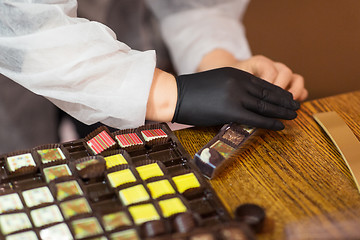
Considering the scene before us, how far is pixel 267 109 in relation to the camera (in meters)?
0.92

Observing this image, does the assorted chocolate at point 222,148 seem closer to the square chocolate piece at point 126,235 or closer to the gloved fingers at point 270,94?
the gloved fingers at point 270,94

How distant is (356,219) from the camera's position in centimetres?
66

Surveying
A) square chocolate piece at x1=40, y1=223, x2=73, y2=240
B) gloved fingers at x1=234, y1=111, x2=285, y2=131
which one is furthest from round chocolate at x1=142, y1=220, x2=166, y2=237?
gloved fingers at x1=234, y1=111, x2=285, y2=131

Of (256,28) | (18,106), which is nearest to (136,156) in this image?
(18,106)

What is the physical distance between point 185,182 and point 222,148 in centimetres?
12

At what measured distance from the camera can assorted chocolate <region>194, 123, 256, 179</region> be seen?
780 mm

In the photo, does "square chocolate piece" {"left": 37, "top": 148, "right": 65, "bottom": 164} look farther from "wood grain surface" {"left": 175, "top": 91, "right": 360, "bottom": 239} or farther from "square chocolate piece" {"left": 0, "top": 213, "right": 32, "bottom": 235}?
"wood grain surface" {"left": 175, "top": 91, "right": 360, "bottom": 239}

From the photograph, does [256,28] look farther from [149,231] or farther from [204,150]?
[149,231]

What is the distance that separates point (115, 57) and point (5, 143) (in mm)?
637

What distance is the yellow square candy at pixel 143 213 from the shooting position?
2.16 ft

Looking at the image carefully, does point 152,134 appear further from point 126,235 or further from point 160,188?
point 126,235

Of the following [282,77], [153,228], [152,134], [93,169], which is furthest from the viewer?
[282,77]

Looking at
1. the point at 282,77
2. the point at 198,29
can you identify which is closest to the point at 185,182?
the point at 282,77

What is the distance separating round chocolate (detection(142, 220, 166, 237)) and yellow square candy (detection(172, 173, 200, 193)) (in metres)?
0.10
